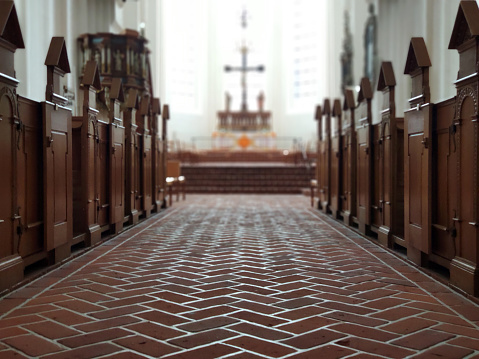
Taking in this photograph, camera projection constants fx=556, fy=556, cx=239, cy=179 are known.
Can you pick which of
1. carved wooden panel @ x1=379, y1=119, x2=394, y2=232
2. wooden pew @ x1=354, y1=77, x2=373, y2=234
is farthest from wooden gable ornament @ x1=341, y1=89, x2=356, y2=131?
carved wooden panel @ x1=379, y1=119, x2=394, y2=232

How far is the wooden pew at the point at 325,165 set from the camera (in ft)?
26.1

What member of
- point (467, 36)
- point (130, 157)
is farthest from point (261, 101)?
point (467, 36)

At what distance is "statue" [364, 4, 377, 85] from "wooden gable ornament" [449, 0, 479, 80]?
10908mm

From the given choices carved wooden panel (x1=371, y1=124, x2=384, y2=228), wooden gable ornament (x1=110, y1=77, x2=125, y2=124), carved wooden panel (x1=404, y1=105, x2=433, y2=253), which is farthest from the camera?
wooden gable ornament (x1=110, y1=77, x2=125, y2=124)

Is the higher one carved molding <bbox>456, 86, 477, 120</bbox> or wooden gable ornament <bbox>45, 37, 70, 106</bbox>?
wooden gable ornament <bbox>45, 37, 70, 106</bbox>

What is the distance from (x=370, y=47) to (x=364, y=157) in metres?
9.82

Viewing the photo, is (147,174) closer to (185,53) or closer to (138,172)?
(138,172)

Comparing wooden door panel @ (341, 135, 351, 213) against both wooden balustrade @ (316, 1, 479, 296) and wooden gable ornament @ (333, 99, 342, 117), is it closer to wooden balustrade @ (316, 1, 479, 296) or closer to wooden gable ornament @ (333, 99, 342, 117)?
wooden balustrade @ (316, 1, 479, 296)

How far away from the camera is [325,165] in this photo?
8250 millimetres

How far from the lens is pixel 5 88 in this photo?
307 cm

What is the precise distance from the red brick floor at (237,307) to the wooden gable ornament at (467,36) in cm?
125

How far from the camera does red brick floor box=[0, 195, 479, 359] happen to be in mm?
2191

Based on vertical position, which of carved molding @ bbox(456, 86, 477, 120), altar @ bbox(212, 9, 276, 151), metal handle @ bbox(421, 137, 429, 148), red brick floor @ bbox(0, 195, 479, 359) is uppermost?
altar @ bbox(212, 9, 276, 151)

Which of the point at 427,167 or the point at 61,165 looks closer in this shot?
the point at 427,167
